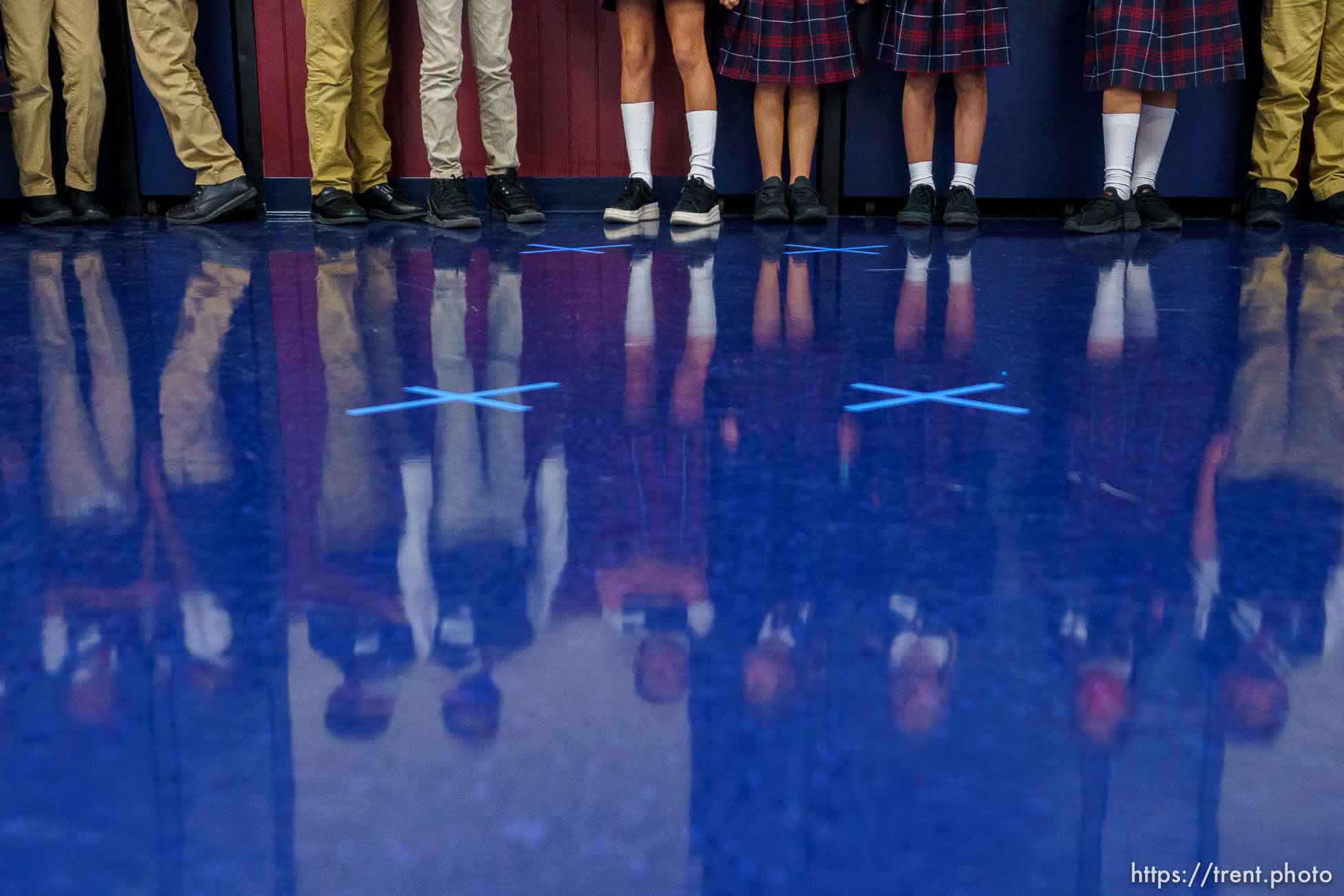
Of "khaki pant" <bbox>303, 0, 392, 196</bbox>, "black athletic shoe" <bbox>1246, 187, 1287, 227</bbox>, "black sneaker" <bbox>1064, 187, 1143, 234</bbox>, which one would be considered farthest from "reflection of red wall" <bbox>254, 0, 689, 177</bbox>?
"black athletic shoe" <bbox>1246, 187, 1287, 227</bbox>

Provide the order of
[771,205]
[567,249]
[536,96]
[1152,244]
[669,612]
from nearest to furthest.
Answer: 1. [669,612]
2. [567,249]
3. [1152,244]
4. [771,205]
5. [536,96]

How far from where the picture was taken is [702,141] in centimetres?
331

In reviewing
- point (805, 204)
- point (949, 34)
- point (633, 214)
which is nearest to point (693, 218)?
point (633, 214)

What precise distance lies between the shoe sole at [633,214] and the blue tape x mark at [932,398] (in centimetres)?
188

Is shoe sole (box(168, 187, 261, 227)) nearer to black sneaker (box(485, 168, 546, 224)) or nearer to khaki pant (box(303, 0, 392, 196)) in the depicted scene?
khaki pant (box(303, 0, 392, 196))

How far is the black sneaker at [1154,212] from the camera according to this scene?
3141mm

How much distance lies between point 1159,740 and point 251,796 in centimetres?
39

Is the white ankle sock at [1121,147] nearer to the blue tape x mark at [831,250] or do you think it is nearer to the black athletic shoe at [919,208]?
the black athletic shoe at [919,208]

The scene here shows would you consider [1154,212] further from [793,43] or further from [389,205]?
[389,205]

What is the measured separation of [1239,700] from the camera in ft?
2.27

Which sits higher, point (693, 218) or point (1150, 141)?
point (1150, 141)

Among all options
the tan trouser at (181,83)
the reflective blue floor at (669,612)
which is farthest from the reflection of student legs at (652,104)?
the reflective blue floor at (669,612)

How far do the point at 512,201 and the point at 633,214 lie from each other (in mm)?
276

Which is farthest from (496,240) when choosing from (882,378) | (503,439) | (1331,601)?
(1331,601)
